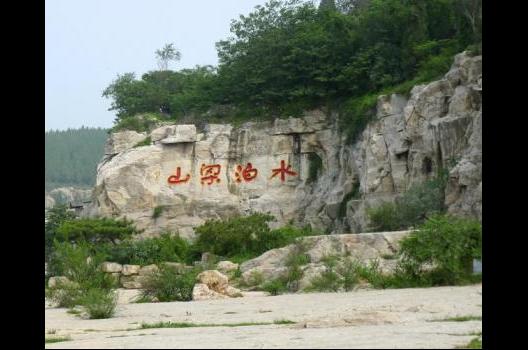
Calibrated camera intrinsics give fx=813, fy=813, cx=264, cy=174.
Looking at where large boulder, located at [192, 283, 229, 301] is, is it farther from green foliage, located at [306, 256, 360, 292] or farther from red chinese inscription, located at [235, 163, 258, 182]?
red chinese inscription, located at [235, 163, 258, 182]

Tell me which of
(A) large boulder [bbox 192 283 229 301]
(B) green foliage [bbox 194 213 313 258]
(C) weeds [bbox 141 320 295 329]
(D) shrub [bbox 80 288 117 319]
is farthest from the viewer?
(B) green foliage [bbox 194 213 313 258]

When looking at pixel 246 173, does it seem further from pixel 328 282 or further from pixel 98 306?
pixel 98 306

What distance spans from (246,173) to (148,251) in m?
7.74

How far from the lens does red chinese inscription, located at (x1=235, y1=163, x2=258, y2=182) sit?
3478cm

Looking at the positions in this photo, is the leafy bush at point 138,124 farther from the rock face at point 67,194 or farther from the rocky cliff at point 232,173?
the rock face at point 67,194

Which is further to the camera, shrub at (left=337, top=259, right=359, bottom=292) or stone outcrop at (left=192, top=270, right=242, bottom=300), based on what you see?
stone outcrop at (left=192, top=270, right=242, bottom=300)

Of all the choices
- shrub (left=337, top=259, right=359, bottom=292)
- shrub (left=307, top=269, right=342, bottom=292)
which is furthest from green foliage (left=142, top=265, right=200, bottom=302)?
shrub (left=337, top=259, right=359, bottom=292)

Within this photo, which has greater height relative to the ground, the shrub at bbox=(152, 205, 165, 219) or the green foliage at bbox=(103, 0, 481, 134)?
the green foliage at bbox=(103, 0, 481, 134)

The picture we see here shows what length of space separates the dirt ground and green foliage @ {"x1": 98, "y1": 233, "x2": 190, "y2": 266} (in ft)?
42.7

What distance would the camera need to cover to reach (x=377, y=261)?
17.4m

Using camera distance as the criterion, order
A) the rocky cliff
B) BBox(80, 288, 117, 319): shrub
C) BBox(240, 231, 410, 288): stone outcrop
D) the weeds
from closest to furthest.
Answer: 1. the weeds
2. BBox(80, 288, 117, 319): shrub
3. BBox(240, 231, 410, 288): stone outcrop
4. the rocky cliff

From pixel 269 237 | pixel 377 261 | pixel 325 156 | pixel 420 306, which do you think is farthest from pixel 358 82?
pixel 420 306

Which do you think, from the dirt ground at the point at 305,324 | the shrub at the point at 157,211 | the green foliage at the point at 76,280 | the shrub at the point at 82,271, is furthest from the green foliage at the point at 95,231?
the dirt ground at the point at 305,324

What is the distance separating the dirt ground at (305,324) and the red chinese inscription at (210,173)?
20.1 meters
